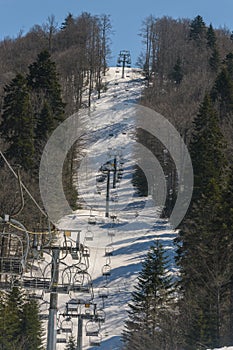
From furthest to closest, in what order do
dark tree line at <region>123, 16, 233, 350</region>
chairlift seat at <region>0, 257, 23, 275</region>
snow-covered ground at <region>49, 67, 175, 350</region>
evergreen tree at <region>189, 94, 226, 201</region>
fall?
evergreen tree at <region>189, 94, 226, 201</region> → snow-covered ground at <region>49, 67, 175, 350</region> → dark tree line at <region>123, 16, 233, 350</region> → chairlift seat at <region>0, 257, 23, 275</region>

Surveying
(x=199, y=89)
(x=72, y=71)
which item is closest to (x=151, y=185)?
(x=199, y=89)

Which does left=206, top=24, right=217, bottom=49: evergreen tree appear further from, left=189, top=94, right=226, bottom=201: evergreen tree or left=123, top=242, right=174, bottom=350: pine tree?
left=123, top=242, right=174, bottom=350: pine tree

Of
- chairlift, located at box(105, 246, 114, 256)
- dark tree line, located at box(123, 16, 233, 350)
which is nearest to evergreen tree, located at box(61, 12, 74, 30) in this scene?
dark tree line, located at box(123, 16, 233, 350)

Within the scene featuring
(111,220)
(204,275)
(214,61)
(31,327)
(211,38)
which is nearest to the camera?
(204,275)

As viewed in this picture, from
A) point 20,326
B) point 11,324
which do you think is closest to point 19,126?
point 20,326

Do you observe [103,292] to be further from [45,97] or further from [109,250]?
[45,97]

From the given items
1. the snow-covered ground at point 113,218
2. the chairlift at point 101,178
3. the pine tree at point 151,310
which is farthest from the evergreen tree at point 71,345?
the chairlift at point 101,178

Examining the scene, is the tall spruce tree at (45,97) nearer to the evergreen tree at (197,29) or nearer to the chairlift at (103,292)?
the chairlift at (103,292)
